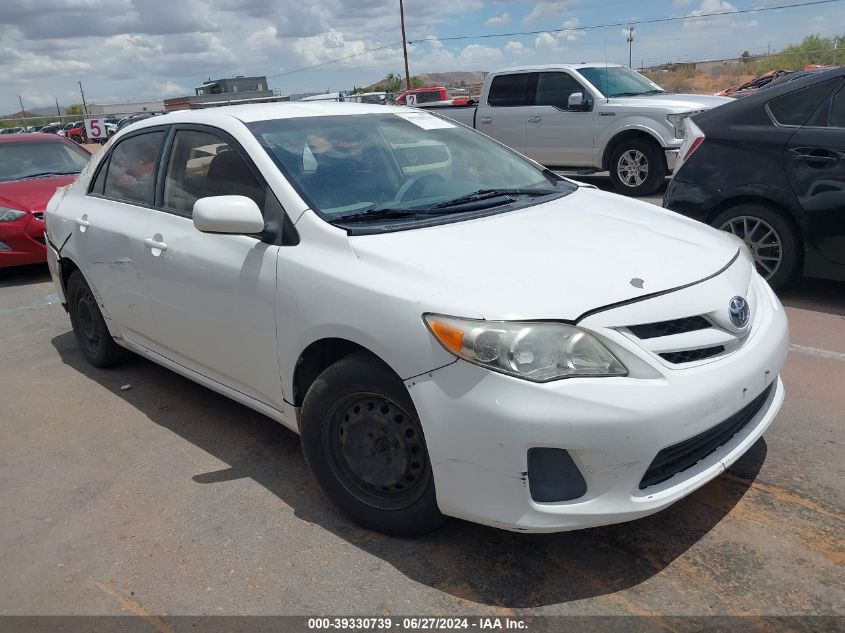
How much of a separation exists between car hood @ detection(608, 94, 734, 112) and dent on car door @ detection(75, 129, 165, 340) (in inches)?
321

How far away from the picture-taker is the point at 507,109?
1241 cm

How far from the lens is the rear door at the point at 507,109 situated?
12281mm

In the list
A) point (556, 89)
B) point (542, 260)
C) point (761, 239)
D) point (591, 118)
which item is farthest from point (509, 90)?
point (542, 260)

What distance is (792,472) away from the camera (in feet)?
11.0

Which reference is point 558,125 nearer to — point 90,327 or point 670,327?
point 90,327

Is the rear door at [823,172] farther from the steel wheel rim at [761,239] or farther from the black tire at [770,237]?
the steel wheel rim at [761,239]

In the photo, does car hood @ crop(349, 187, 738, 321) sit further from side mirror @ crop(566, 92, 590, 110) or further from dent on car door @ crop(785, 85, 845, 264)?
side mirror @ crop(566, 92, 590, 110)

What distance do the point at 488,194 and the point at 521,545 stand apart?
65.2 inches

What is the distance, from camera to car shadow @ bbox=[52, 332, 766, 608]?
2.73 meters

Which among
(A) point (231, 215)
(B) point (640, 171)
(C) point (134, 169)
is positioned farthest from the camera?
(B) point (640, 171)

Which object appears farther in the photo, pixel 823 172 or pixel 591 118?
pixel 591 118

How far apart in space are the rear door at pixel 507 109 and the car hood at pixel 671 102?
1525 millimetres

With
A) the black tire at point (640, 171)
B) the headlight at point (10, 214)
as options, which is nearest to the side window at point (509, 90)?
the black tire at point (640, 171)

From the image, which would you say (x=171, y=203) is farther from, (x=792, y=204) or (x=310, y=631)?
(x=792, y=204)
